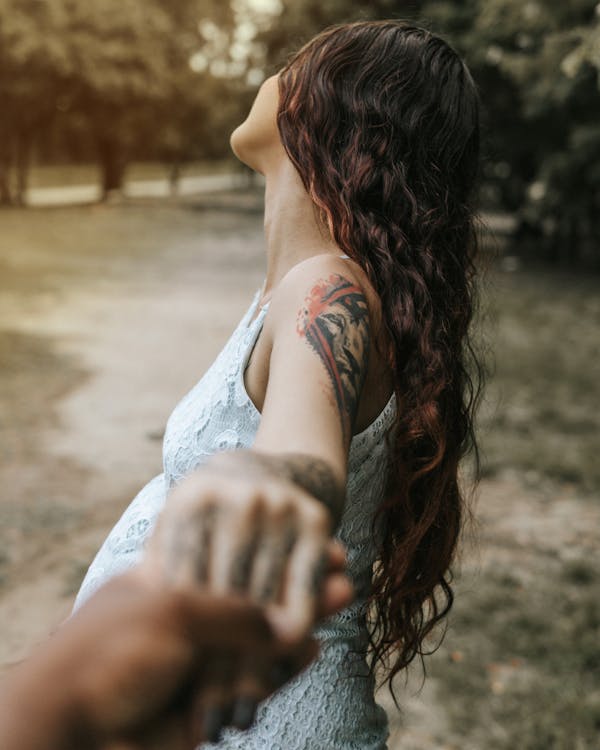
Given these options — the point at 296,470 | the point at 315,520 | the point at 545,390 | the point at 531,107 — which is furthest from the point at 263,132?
the point at 531,107

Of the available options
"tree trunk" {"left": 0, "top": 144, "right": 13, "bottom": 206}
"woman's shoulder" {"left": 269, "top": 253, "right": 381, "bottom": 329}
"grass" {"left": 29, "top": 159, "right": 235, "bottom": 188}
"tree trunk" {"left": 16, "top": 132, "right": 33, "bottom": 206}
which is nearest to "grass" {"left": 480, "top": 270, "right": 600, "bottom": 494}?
"woman's shoulder" {"left": 269, "top": 253, "right": 381, "bottom": 329}

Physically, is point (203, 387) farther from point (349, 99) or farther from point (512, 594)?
point (512, 594)

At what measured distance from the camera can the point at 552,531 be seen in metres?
5.30

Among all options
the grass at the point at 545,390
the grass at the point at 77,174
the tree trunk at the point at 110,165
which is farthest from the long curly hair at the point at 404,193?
the grass at the point at 77,174

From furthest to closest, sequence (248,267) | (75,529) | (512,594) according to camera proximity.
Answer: (248,267) → (75,529) → (512,594)

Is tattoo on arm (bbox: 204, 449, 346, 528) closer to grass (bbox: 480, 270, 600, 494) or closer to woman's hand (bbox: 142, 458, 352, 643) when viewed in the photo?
woman's hand (bbox: 142, 458, 352, 643)

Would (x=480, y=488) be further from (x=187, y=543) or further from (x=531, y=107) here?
(x=531, y=107)

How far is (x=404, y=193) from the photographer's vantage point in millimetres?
1615

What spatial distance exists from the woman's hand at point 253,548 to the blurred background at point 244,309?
159 cm

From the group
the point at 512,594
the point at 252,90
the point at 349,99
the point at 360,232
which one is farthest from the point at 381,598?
the point at 252,90

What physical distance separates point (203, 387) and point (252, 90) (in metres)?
29.8

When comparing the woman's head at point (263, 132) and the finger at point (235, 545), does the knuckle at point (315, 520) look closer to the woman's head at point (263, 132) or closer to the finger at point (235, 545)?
the finger at point (235, 545)

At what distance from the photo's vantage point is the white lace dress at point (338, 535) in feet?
5.09

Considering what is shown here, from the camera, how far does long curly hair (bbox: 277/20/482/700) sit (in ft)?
5.04
